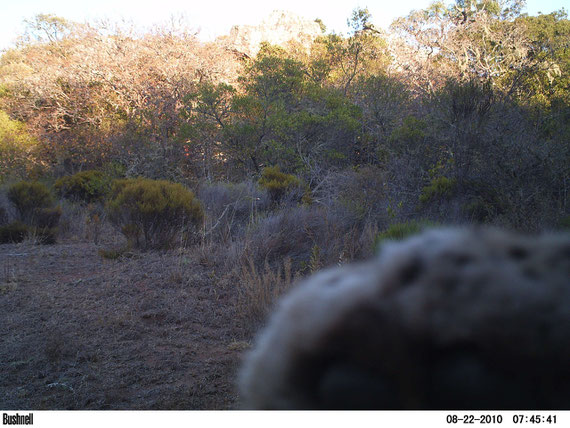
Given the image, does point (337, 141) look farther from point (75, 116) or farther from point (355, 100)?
point (75, 116)

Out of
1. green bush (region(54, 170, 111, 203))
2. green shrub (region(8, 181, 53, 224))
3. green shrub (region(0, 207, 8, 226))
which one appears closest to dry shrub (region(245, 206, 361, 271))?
green shrub (region(8, 181, 53, 224))

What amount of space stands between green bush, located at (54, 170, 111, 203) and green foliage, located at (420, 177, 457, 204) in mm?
9811

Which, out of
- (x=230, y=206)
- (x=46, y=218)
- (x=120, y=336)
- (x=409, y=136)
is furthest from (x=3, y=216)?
(x=409, y=136)

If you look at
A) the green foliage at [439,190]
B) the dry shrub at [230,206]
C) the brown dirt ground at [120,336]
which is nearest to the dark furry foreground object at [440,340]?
the brown dirt ground at [120,336]

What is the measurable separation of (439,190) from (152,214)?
194 inches

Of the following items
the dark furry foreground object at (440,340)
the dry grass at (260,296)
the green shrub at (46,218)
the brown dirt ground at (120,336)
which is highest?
the dark furry foreground object at (440,340)

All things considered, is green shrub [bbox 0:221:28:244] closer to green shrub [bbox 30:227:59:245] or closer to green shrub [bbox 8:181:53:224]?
green shrub [bbox 30:227:59:245]

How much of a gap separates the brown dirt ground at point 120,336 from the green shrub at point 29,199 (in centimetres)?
322

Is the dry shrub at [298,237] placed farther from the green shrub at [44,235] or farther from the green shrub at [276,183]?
the green shrub at [44,235]

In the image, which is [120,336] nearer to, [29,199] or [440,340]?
[440,340]

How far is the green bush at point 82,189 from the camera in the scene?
1402 cm

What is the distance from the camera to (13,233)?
30.1 ft

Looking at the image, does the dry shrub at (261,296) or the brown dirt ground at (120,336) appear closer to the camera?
the brown dirt ground at (120,336)

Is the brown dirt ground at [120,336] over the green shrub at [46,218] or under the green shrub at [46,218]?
under
